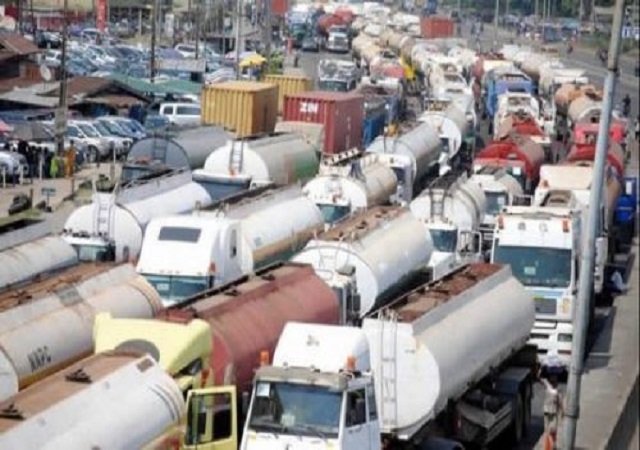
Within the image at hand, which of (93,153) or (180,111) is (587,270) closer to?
(93,153)

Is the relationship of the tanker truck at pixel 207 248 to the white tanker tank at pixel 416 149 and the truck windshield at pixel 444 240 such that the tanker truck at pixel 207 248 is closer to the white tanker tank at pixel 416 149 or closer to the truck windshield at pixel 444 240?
the truck windshield at pixel 444 240

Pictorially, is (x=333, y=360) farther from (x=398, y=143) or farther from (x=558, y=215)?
(x=398, y=143)

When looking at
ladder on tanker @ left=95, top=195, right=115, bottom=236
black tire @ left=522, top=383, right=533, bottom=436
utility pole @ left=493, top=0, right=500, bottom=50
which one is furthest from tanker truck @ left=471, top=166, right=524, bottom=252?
utility pole @ left=493, top=0, right=500, bottom=50

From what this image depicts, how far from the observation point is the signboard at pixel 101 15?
4796 centimetres

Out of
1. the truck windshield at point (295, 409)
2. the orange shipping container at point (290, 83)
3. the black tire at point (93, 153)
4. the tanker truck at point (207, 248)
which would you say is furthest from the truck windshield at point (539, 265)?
the orange shipping container at point (290, 83)

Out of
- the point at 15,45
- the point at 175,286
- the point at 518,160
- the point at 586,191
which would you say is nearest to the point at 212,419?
the point at 175,286

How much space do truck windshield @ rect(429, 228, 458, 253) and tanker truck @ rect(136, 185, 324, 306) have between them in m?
2.53

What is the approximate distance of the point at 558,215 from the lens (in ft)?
68.2

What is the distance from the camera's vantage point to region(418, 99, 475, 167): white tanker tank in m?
37.9

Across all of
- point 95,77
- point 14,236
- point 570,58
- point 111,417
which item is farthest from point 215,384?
point 570,58

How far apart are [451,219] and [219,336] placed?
10.9 meters

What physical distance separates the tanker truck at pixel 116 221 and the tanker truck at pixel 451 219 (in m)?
3.38

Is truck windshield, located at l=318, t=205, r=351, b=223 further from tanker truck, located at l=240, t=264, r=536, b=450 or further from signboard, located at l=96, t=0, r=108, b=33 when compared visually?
signboard, located at l=96, t=0, r=108, b=33

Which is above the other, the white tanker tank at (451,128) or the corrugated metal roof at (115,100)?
the white tanker tank at (451,128)
